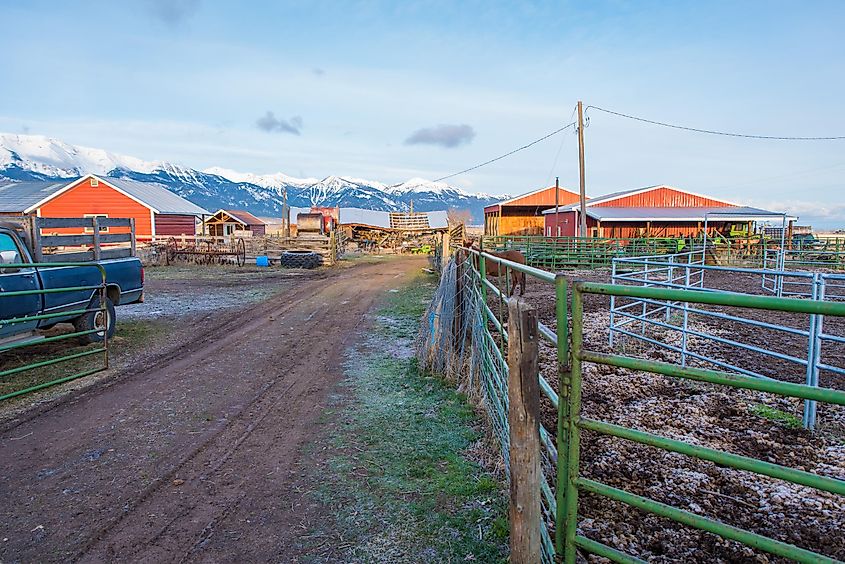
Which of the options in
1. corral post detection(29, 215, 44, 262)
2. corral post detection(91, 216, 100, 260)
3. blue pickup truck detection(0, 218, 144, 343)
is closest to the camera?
blue pickup truck detection(0, 218, 144, 343)

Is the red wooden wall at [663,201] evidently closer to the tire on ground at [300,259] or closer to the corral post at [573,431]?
the tire on ground at [300,259]

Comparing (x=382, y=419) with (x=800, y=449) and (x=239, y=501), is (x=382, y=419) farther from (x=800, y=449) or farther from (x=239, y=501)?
(x=800, y=449)

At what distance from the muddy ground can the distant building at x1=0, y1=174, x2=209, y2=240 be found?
3122cm

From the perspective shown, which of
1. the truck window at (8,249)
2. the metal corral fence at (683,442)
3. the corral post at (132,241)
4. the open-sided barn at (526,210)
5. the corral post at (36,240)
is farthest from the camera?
the open-sided barn at (526,210)

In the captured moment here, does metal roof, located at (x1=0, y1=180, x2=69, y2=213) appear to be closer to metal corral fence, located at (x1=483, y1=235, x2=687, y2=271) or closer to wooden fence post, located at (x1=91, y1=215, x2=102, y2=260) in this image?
wooden fence post, located at (x1=91, y1=215, x2=102, y2=260)

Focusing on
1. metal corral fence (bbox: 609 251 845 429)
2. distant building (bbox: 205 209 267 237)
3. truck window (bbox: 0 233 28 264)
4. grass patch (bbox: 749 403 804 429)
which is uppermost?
distant building (bbox: 205 209 267 237)

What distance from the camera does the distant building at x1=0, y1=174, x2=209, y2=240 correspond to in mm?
31719

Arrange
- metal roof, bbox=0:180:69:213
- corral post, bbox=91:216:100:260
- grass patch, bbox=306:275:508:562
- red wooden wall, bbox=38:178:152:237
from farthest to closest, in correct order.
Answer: red wooden wall, bbox=38:178:152:237 < metal roof, bbox=0:180:69:213 < corral post, bbox=91:216:100:260 < grass patch, bbox=306:275:508:562

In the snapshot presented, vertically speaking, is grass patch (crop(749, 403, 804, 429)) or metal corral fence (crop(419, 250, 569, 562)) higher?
metal corral fence (crop(419, 250, 569, 562))

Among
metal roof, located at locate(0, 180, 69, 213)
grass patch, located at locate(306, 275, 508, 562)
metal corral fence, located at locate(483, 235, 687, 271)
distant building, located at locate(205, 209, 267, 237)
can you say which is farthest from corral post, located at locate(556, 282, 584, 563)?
distant building, located at locate(205, 209, 267, 237)

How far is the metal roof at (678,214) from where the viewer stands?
33.6m

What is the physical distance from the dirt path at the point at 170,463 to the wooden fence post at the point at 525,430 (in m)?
1.57

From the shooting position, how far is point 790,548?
6.01 ft

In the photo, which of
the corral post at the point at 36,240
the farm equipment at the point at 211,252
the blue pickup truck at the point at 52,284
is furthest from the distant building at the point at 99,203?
the corral post at the point at 36,240
